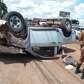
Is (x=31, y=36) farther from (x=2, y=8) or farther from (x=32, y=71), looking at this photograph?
(x=2, y=8)

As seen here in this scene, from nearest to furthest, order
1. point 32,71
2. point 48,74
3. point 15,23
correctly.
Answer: point 48,74
point 32,71
point 15,23

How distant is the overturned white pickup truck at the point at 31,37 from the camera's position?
1370 centimetres

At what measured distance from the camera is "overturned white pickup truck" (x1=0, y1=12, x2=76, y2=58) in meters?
13.7

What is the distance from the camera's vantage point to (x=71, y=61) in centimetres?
1251

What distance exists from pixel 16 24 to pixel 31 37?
1.01 m

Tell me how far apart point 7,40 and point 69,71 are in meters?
3.81

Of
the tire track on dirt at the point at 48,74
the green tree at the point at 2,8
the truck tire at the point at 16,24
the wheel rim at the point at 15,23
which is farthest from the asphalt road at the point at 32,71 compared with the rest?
the green tree at the point at 2,8

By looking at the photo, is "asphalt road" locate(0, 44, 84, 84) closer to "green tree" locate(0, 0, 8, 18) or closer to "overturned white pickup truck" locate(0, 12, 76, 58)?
"overturned white pickup truck" locate(0, 12, 76, 58)

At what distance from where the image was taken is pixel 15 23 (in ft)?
47.4

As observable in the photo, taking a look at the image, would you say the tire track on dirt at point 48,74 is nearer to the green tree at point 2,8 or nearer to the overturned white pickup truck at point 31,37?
the overturned white pickup truck at point 31,37

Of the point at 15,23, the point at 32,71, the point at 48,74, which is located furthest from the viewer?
the point at 15,23

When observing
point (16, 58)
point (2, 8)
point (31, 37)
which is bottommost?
point (16, 58)

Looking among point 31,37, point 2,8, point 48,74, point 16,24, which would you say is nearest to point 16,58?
point 31,37

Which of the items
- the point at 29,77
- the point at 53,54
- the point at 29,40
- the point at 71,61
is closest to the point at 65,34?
the point at 53,54
